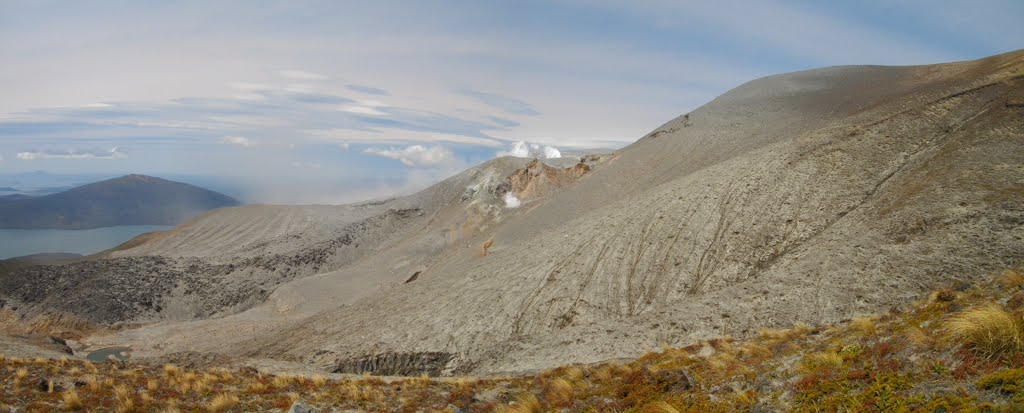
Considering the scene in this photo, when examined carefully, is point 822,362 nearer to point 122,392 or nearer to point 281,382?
point 281,382

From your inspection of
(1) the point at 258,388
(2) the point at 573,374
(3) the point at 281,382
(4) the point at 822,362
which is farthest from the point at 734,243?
(1) the point at 258,388

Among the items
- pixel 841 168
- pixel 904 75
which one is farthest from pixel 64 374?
pixel 904 75

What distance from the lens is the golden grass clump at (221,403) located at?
11.6 metres

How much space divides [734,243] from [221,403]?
19.8 metres

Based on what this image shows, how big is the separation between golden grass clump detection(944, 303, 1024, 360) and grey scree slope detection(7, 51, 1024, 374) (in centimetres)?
1013

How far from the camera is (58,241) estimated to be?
167 metres

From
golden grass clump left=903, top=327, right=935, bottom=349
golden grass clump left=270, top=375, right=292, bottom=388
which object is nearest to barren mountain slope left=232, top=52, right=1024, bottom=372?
golden grass clump left=270, top=375, right=292, bottom=388

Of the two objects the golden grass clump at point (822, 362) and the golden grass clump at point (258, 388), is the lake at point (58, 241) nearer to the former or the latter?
the golden grass clump at point (258, 388)

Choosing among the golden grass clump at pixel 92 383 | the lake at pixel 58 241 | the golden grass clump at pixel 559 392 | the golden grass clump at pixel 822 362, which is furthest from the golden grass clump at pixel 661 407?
the lake at pixel 58 241

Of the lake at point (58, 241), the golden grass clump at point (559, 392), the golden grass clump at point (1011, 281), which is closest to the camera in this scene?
the golden grass clump at point (1011, 281)

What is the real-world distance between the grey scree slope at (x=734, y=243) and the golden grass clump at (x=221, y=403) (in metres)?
10.3

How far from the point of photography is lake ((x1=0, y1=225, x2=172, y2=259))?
147125 millimetres

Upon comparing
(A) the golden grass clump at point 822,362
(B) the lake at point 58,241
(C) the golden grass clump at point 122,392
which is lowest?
(B) the lake at point 58,241

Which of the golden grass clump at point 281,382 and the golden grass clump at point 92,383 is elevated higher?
the golden grass clump at point 92,383
